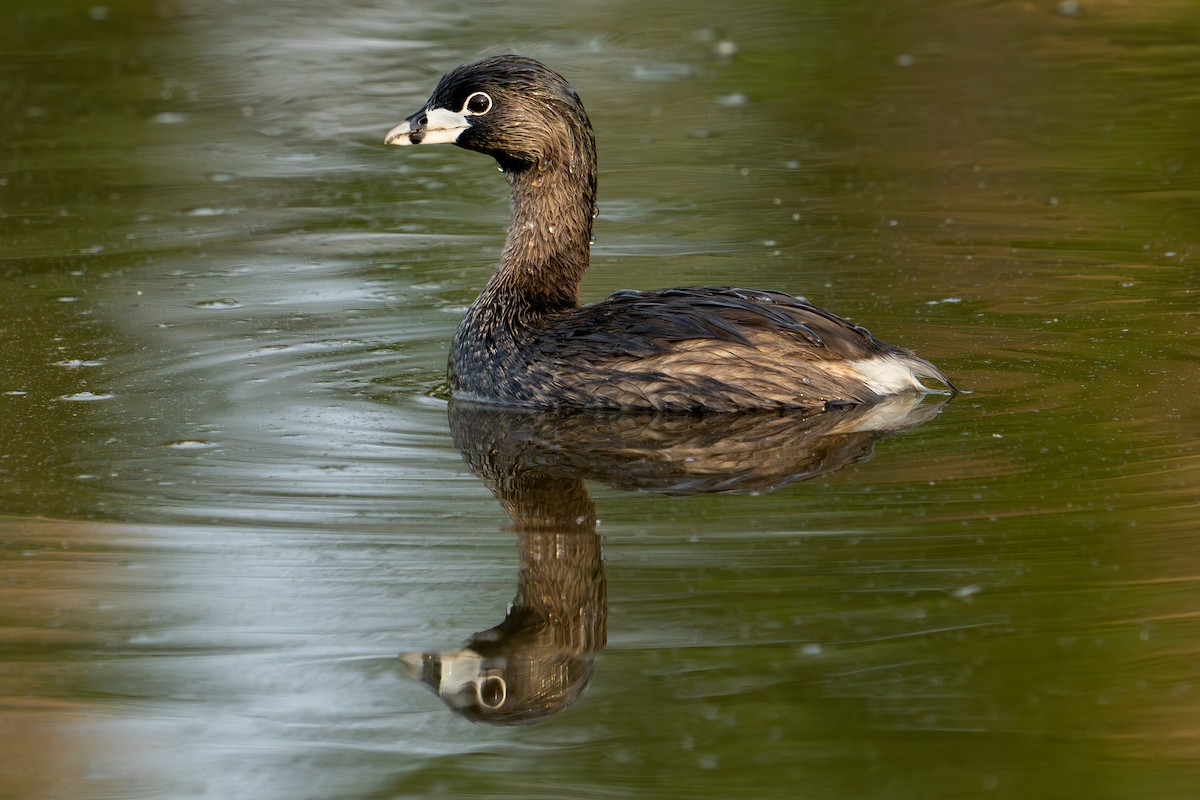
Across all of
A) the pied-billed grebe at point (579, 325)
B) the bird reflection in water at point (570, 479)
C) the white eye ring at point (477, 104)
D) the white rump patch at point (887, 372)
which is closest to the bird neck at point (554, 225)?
the pied-billed grebe at point (579, 325)

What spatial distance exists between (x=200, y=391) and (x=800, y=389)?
254 cm

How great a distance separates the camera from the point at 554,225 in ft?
26.8

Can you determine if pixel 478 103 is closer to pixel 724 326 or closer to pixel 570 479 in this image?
pixel 724 326

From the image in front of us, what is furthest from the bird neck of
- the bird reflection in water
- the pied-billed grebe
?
the bird reflection in water

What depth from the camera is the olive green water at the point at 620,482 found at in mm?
4523

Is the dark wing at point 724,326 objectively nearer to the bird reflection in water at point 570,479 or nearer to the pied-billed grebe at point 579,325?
the pied-billed grebe at point 579,325

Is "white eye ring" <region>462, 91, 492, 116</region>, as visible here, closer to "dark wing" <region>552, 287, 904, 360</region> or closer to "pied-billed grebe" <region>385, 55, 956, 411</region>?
"pied-billed grebe" <region>385, 55, 956, 411</region>

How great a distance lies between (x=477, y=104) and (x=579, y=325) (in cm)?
115

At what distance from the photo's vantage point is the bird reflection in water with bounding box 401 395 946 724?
4891mm

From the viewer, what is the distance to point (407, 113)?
1359 centimetres

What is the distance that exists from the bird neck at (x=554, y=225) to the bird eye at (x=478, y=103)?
0.35 metres

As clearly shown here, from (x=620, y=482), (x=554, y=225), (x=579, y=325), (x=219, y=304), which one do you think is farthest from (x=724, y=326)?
(x=219, y=304)

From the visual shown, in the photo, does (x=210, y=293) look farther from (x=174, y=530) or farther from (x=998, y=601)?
(x=998, y=601)

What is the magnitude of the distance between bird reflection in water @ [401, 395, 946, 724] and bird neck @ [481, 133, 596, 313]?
0.77m
